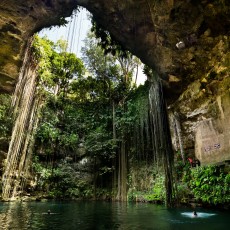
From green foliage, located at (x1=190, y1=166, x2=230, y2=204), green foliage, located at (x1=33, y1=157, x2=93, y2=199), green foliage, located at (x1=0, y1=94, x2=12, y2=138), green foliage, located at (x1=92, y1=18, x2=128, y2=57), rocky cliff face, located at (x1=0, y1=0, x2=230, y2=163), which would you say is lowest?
green foliage, located at (x1=190, y1=166, x2=230, y2=204)

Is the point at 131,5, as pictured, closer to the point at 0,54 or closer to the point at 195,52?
the point at 195,52

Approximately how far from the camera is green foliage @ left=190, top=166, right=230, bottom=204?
263 inches

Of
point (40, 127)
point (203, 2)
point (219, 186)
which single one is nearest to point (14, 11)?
point (203, 2)

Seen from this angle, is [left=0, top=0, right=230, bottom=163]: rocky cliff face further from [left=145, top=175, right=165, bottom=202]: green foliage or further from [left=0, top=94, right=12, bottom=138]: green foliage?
[left=0, top=94, right=12, bottom=138]: green foliage

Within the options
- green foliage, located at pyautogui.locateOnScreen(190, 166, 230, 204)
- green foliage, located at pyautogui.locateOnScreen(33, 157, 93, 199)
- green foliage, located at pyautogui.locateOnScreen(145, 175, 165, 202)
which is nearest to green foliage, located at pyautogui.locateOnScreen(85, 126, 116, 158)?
green foliage, located at pyautogui.locateOnScreen(33, 157, 93, 199)

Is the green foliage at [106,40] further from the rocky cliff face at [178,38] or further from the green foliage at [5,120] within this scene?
the green foliage at [5,120]

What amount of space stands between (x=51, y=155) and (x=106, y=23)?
886cm

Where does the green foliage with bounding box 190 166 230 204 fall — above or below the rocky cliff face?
below

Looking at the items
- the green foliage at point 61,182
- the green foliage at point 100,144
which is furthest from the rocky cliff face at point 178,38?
the green foliage at point 61,182

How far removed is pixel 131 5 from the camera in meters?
8.31

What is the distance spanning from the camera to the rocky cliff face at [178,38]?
6.73 metres

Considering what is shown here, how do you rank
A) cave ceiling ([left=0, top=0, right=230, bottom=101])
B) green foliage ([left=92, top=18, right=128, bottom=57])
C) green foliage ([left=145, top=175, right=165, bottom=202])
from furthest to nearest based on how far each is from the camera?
green foliage ([left=145, top=175, right=165, bottom=202]), green foliage ([left=92, top=18, right=128, bottom=57]), cave ceiling ([left=0, top=0, right=230, bottom=101])

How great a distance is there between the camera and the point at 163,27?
852cm

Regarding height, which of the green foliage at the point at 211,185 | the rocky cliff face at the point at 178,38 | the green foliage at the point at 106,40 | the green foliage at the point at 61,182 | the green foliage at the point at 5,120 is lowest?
the green foliage at the point at 211,185
